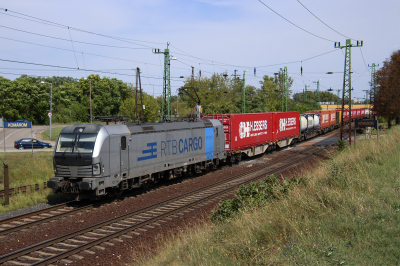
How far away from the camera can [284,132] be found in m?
29.2

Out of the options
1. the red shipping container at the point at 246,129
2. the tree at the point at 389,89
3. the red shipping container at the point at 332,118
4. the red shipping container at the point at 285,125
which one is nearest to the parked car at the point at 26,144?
the red shipping container at the point at 246,129

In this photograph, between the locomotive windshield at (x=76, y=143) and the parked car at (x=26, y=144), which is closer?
the locomotive windshield at (x=76, y=143)

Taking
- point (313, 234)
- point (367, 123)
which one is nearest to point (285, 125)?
point (367, 123)

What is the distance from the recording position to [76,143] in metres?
11.9

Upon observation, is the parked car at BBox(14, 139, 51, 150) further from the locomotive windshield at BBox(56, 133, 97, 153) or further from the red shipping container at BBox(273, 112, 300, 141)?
the locomotive windshield at BBox(56, 133, 97, 153)

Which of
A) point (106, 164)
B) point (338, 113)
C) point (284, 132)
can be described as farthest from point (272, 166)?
point (338, 113)

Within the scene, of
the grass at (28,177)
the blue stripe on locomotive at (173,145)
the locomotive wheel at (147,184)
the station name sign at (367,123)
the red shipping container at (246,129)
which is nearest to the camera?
the grass at (28,177)

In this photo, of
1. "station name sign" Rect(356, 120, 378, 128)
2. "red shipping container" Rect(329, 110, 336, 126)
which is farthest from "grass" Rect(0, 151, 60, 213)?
"red shipping container" Rect(329, 110, 336, 126)

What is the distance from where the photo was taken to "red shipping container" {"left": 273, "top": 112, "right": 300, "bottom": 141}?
89.6 ft

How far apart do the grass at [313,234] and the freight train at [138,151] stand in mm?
4569

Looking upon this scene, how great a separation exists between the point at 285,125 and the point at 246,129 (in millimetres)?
7947

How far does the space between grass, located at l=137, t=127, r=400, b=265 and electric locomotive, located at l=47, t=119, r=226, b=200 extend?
14.6 ft

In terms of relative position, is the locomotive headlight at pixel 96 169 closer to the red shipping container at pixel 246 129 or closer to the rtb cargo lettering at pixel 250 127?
the red shipping container at pixel 246 129

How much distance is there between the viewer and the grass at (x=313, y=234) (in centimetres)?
486
